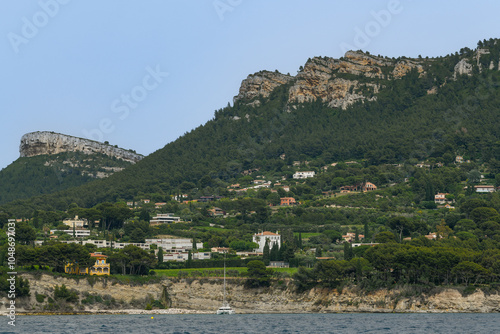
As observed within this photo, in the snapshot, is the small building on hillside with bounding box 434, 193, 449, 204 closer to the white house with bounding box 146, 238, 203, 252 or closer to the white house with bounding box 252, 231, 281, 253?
the white house with bounding box 252, 231, 281, 253

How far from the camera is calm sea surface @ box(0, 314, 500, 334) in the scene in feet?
240

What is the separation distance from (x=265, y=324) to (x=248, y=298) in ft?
82.5

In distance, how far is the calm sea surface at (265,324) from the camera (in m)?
73.1

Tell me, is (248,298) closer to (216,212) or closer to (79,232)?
(79,232)

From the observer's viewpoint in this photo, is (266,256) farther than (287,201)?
No

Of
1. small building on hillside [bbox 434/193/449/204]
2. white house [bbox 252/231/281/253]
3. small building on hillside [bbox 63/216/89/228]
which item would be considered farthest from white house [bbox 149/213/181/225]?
small building on hillside [bbox 434/193/449/204]

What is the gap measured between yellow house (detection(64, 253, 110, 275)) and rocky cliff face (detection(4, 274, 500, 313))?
119 inches

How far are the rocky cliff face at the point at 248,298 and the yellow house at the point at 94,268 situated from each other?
9.93 ft

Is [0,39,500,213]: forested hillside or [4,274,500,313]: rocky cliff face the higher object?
[0,39,500,213]: forested hillside

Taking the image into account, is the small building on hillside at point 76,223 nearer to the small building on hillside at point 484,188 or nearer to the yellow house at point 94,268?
the yellow house at point 94,268

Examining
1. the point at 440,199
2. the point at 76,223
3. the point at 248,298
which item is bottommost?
the point at 248,298

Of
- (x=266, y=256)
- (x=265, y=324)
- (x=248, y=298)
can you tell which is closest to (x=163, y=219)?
(x=266, y=256)

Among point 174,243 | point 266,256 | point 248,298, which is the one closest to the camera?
point 248,298

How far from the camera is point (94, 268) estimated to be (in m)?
108
